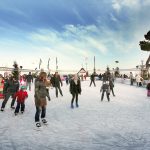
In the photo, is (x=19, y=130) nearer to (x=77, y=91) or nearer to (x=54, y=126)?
(x=54, y=126)

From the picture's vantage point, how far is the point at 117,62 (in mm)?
54844

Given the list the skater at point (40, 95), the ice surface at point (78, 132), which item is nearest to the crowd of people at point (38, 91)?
the skater at point (40, 95)

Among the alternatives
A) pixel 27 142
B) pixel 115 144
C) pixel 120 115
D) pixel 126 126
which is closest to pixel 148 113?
pixel 120 115

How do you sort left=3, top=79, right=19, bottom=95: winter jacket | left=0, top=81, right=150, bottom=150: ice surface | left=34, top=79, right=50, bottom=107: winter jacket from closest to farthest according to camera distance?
left=0, top=81, right=150, bottom=150: ice surface < left=34, top=79, right=50, bottom=107: winter jacket < left=3, top=79, right=19, bottom=95: winter jacket

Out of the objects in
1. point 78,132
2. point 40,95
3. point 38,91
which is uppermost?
point 38,91

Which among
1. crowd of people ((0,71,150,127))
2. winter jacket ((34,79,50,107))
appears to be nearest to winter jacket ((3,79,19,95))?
crowd of people ((0,71,150,127))

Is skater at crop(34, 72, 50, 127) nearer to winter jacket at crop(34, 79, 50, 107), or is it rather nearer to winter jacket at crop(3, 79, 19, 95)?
winter jacket at crop(34, 79, 50, 107)

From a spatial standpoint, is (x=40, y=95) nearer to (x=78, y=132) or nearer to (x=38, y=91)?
(x=38, y=91)

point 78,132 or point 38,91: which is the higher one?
point 38,91

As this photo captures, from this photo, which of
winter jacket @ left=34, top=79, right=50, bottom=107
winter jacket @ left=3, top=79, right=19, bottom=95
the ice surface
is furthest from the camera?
winter jacket @ left=3, top=79, right=19, bottom=95

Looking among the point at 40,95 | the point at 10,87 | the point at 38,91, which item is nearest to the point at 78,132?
the point at 40,95

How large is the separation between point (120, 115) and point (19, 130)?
467cm

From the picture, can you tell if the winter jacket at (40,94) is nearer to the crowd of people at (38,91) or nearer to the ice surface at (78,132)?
the crowd of people at (38,91)

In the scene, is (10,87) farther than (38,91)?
Yes
